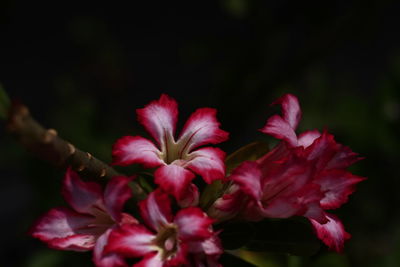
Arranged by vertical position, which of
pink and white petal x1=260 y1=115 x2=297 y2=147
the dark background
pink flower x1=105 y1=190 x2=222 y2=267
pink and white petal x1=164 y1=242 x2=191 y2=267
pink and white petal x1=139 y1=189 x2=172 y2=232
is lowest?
pink and white petal x1=164 y1=242 x2=191 y2=267

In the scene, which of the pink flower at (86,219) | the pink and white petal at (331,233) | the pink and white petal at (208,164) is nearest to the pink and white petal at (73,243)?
the pink flower at (86,219)

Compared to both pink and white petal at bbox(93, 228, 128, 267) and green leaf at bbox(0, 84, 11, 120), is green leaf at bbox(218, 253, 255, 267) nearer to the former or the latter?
pink and white petal at bbox(93, 228, 128, 267)

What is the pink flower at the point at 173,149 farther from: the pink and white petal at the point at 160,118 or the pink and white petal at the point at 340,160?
the pink and white petal at the point at 340,160

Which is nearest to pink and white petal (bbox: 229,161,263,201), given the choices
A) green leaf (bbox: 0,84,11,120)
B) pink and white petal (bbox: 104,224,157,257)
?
pink and white petal (bbox: 104,224,157,257)

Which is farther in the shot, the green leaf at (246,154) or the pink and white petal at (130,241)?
the green leaf at (246,154)

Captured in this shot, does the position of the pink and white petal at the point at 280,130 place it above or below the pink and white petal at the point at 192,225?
above

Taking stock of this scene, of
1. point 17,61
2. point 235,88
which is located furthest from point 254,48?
point 17,61
